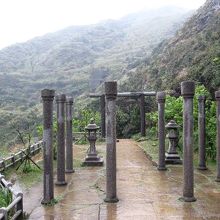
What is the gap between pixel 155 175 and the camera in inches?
522

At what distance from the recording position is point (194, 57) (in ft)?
107

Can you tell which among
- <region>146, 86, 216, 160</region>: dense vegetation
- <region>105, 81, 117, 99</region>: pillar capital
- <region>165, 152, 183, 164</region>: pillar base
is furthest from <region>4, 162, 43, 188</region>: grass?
<region>146, 86, 216, 160</region>: dense vegetation

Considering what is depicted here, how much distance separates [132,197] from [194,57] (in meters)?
24.0

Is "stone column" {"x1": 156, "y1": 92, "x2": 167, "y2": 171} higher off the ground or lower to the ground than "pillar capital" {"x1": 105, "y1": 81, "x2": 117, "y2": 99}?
lower

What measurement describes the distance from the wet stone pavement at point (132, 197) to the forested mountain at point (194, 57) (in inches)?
466

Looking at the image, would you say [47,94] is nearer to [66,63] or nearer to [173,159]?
[173,159]

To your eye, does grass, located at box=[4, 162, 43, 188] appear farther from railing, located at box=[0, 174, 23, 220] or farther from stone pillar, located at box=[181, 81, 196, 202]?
stone pillar, located at box=[181, 81, 196, 202]

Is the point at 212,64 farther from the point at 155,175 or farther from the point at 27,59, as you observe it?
the point at 27,59

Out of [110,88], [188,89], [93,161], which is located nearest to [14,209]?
[110,88]

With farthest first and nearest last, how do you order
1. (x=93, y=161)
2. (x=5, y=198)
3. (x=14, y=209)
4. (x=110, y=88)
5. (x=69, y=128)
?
(x=93, y=161) → (x=69, y=128) → (x=110, y=88) → (x=5, y=198) → (x=14, y=209)

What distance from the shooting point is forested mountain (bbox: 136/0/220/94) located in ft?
84.2

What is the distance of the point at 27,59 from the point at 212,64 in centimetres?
9110

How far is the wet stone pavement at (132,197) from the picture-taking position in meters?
8.73

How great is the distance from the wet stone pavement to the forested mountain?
11838 millimetres
